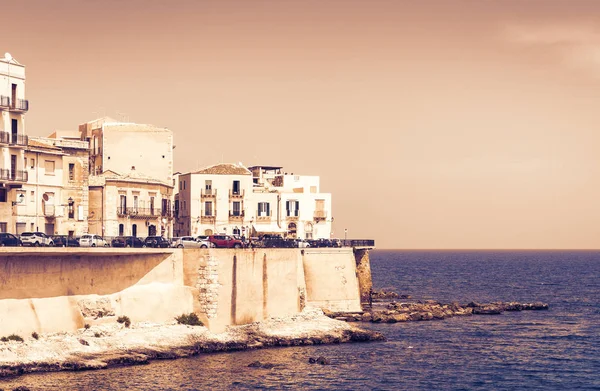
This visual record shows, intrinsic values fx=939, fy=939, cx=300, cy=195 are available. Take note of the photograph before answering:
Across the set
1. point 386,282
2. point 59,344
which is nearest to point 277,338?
point 59,344

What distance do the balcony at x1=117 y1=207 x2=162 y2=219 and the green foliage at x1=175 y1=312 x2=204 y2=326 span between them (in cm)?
1738

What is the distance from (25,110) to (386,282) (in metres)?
88.8

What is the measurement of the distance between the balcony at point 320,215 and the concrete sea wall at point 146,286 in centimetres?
1921

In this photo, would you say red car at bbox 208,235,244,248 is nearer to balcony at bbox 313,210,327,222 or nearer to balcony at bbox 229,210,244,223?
balcony at bbox 229,210,244,223

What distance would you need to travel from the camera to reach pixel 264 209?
9238 centimetres

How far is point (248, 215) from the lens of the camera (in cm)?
8981

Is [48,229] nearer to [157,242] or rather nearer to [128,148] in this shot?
[157,242]

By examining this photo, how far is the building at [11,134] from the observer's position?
6178 centimetres

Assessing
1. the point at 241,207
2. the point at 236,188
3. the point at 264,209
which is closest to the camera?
the point at 236,188

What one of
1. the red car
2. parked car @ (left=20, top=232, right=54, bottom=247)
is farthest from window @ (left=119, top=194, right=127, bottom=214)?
parked car @ (left=20, top=232, right=54, bottom=247)

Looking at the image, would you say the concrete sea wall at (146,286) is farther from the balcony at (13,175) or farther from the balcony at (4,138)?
the balcony at (4,138)

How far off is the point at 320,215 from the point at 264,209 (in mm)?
6081

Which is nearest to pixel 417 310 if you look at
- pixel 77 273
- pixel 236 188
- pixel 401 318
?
pixel 401 318

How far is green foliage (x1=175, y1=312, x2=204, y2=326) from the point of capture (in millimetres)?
61438
